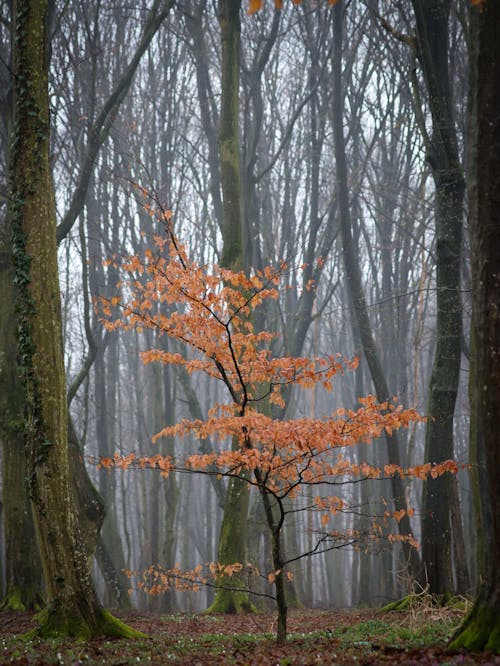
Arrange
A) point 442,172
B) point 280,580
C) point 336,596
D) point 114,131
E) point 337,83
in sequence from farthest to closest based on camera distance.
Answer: point 336,596, point 114,131, point 337,83, point 442,172, point 280,580

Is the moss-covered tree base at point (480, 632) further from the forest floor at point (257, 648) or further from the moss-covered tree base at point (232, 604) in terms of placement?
the moss-covered tree base at point (232, 604)

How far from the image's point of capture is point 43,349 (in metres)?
7.17

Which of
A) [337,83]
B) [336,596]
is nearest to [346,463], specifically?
[337,83]

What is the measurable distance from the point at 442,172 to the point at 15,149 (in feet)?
22.5

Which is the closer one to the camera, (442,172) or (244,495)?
(442,172)

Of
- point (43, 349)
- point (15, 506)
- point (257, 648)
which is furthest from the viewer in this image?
point (15, 506)

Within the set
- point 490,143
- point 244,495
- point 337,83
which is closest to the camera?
point 490,143

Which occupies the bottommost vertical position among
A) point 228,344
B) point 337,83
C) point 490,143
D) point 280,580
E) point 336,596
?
point 336,596

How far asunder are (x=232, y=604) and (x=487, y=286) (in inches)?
365

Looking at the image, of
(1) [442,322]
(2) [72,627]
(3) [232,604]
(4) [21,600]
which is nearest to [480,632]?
(2) [72,627]

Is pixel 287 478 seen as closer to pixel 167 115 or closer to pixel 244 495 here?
pixel 244 495

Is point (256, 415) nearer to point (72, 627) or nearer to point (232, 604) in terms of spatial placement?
point (72, 627)

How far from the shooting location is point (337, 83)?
607 inches

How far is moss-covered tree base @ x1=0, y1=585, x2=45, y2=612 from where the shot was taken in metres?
10.2
